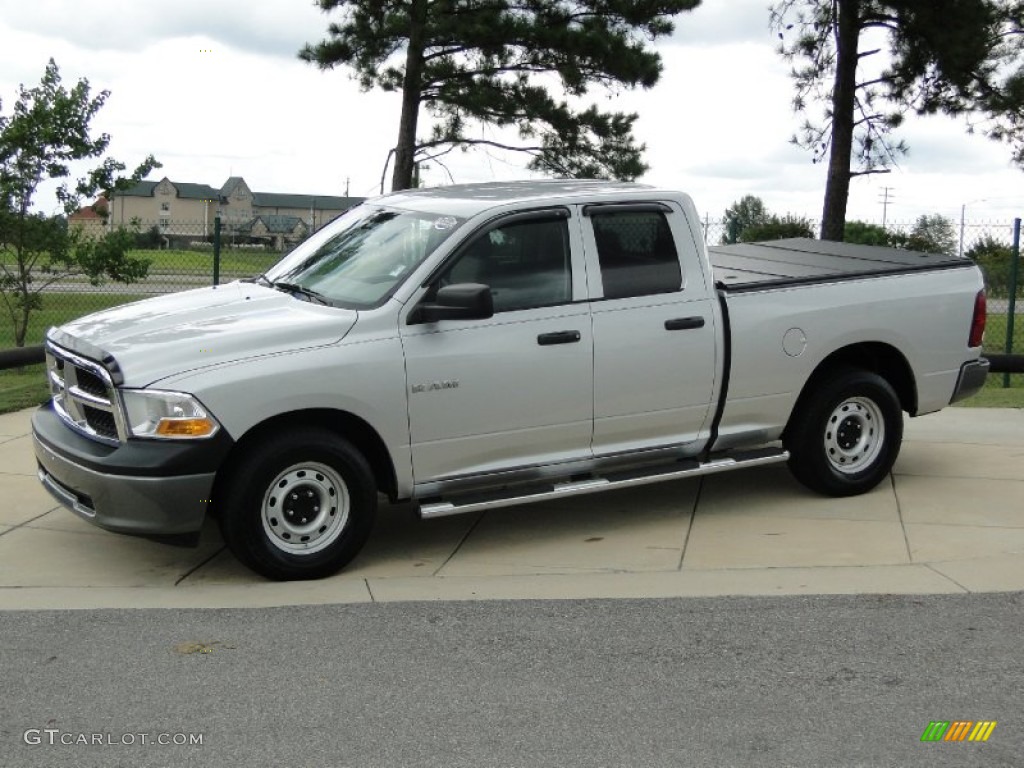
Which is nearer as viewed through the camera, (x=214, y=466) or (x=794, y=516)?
(x=214, y=466)

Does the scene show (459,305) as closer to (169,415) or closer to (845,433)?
(169,415)

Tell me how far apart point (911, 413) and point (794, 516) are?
124 cm

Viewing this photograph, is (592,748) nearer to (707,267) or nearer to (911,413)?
(707,267)

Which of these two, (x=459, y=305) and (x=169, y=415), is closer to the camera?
(x=169, y=415)

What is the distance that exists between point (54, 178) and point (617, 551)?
11258 mm

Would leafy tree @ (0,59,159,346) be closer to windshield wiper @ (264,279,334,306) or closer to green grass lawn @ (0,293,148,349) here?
green grass lawn @ (0,293,148,349)

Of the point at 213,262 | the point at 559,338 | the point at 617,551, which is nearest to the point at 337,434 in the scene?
the point at 559,338

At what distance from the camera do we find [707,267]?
7.99 metres

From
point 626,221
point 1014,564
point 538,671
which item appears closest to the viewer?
point 538,671

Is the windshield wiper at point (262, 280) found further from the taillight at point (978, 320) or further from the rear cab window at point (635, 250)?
the taillight at point (978, 320)

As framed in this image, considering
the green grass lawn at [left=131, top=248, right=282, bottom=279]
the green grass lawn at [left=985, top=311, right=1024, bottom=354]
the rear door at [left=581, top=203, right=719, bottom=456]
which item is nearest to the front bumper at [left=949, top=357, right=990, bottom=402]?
the rear door at [left=581, top=203, right=719, bottom=456]

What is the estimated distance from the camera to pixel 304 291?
7.64 meters

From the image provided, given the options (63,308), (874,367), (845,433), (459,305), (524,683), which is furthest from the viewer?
(63,308)

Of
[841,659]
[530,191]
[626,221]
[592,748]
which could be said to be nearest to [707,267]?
[626,221]
